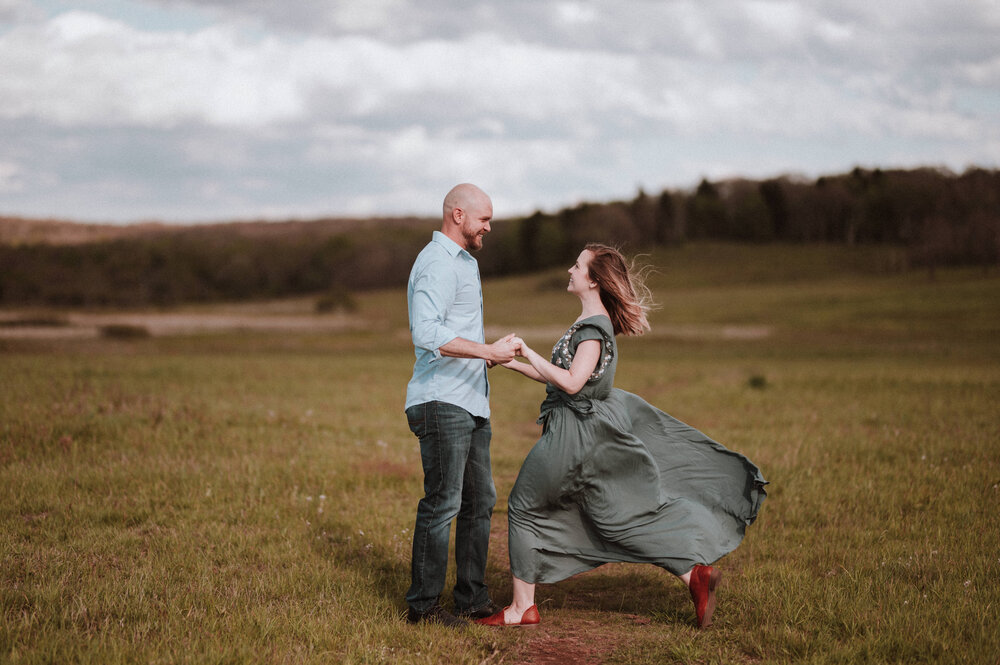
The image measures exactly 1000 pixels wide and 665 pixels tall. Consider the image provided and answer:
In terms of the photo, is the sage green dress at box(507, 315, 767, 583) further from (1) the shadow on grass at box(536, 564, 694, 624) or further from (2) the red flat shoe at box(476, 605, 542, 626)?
(1) the shadow on grass at box(536, 564, 694, 624)

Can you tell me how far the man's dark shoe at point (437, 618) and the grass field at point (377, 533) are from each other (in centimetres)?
12

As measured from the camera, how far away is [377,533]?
7.49m

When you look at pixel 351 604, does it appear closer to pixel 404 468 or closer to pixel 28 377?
pixel 404 468

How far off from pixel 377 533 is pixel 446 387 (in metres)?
3.00

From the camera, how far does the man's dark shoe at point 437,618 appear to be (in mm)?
5250

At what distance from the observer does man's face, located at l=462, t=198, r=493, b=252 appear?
5.20 m

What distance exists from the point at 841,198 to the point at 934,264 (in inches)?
1886

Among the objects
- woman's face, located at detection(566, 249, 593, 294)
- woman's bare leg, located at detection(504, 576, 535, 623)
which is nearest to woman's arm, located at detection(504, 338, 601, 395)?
woman's face, located at detection(566, 249, 593, 294)

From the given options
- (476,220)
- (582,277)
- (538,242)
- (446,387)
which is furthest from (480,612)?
(538,242)

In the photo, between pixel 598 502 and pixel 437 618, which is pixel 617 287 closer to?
pixel 598 502

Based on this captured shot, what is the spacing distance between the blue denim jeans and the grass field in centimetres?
42

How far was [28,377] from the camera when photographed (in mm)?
17328

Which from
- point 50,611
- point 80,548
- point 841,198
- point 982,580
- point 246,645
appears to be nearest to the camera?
point 246,645

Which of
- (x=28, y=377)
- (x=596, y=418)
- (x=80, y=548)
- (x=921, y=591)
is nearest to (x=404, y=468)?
(x=80, y=548)
